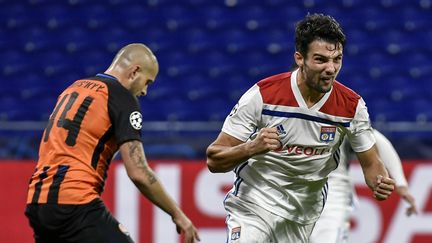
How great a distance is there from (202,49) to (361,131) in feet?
20.4

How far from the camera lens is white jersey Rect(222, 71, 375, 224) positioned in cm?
456

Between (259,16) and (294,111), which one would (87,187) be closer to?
(294,111)

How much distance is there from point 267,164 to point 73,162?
106 centimetres

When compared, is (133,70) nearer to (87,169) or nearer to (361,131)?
(87,169)

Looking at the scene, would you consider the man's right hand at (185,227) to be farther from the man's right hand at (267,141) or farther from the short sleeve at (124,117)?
the man's right hand at (267,141)

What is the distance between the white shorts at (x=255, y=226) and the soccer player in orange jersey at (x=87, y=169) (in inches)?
Answer: 16.5

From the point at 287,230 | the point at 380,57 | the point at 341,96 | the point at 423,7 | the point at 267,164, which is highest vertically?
the point at 423,7

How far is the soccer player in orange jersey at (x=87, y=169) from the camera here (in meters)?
4.30

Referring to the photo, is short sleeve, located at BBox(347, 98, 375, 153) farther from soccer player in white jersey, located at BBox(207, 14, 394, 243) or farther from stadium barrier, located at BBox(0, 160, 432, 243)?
stadium barrier, located at BBox(0, 160, 432, 243)

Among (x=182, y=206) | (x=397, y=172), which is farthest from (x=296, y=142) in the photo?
(x=182, y=206)

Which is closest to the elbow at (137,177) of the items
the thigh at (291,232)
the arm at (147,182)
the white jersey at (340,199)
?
the arm at (147,182)

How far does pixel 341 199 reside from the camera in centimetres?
604

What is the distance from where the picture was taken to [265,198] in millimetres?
4805

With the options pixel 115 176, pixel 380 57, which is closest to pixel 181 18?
pixel 380 57
